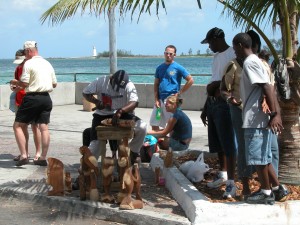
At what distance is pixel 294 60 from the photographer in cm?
661

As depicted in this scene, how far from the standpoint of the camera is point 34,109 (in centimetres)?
873

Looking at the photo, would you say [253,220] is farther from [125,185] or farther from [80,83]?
[80,83]

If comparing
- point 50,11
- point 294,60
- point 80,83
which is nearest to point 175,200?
point 294,60

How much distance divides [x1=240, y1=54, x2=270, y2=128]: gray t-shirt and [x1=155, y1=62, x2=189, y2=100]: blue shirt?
463cm

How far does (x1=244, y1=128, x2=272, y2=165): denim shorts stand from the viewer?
5668 millimetres

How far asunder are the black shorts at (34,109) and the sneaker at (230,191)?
11.4 feet

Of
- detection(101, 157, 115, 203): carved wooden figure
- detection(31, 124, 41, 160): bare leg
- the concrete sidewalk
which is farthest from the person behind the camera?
detection(31, 124, 41, 160): bare leg

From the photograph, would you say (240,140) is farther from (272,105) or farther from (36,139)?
(36,139)

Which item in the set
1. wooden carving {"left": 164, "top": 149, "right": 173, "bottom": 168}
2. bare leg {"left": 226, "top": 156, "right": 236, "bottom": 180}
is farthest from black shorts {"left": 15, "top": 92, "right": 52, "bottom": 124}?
bare leg {"left": 226, "top": 156, "right": 236, "bottom": 180}

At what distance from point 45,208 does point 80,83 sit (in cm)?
1285

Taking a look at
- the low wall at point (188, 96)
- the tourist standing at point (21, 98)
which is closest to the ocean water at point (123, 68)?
the low wall at point (188, 96)

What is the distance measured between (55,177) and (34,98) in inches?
83.8

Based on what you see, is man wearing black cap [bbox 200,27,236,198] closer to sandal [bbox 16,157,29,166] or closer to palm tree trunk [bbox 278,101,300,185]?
palm tree trunk [bbox 278,101,300,185]

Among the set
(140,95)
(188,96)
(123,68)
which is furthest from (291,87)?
(123,68)
